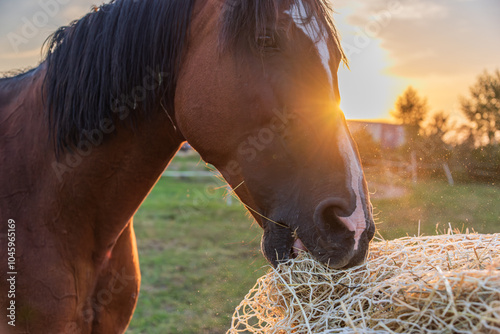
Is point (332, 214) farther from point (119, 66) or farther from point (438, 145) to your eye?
point (438, 145)

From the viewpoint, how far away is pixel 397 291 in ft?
4.50

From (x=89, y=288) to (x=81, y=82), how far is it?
1.00 metres

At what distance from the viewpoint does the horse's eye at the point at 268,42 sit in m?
1.61

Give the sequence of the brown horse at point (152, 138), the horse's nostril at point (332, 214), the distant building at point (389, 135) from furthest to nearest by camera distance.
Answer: the distant building at point (389, 135), the brown horse at point (152, 138), the horse's nostril at point (332, 214)

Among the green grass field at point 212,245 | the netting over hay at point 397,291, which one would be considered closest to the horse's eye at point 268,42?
the green grass field at point 212,245

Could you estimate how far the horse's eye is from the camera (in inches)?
63.2

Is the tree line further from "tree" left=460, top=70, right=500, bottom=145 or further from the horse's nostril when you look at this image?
the horse's nostril

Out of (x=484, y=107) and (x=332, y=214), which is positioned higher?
(x=332, y=214)

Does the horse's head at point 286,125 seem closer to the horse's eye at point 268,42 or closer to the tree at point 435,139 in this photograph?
the horse's eye at point 268,42

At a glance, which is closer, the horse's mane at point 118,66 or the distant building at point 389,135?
the horse's mane at point 118,66

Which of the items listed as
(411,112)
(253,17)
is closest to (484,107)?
(411,112)

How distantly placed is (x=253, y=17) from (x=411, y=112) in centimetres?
347

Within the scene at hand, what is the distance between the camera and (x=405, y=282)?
54.5 inches

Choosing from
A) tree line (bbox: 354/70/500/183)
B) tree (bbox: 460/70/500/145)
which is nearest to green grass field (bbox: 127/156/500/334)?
tree line (bbox: 354/70/500/183)
